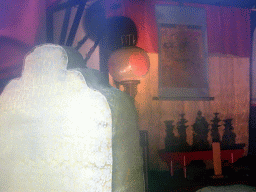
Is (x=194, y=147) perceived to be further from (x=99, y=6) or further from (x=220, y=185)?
(x=99, y=6)

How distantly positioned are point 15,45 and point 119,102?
36.3 inches

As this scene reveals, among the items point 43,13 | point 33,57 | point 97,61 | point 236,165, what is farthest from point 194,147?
point 43,13

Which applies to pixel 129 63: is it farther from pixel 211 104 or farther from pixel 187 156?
pixel 211 104

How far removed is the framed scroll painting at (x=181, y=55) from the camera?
2.59m

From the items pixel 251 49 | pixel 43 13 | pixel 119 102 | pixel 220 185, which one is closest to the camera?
pixel 119 102

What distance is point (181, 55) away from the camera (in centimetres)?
263

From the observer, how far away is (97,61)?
2.47m

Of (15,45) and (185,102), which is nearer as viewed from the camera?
(15,45)

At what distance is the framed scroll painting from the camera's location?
259cm

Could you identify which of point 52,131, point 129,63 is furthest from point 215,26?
point 52,131

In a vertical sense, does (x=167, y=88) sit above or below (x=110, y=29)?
below

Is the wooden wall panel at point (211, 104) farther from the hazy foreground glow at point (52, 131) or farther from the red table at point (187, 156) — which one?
the hazy foreground glow at point (52, 131)

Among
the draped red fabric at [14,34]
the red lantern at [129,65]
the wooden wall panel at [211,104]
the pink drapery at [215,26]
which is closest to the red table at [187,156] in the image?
the wooden wall panel at [211,104]

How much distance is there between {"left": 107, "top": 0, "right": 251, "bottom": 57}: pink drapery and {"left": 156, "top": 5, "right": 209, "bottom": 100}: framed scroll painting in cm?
11
